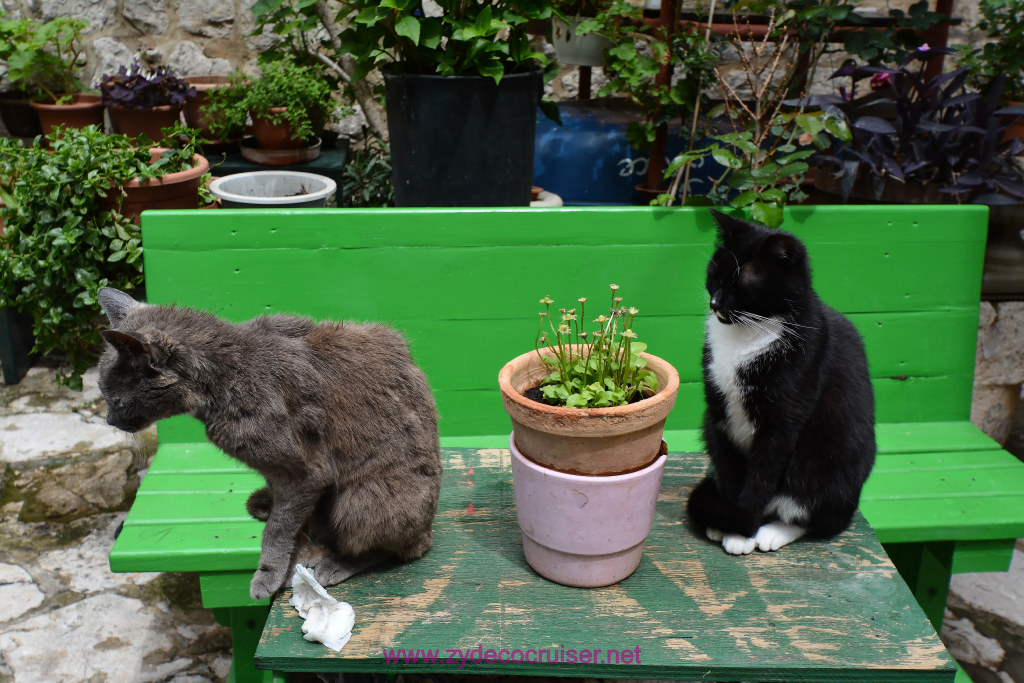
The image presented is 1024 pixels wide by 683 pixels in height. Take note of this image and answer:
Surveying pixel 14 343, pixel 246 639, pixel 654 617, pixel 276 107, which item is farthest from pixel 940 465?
pixel 14 343

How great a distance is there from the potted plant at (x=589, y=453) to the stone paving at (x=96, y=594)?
112 centimetres

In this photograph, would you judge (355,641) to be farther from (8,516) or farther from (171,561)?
(8,516)

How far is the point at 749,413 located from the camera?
170 centimetres

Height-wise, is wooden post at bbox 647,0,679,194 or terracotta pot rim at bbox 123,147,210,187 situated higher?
wooden post at bbox 647,0,679,194

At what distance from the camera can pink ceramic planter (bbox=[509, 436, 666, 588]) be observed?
59.5 inches

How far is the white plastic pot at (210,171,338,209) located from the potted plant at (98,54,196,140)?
0.69 metres

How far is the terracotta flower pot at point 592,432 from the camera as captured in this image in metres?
1.45

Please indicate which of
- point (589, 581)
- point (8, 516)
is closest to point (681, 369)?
point (589, 581)

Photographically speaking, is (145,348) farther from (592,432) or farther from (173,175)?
(173,175)

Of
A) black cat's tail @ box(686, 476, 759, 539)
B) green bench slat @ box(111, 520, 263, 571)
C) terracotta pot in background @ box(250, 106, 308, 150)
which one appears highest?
terracotta pot in background @ box(250, 106, 308, 150)

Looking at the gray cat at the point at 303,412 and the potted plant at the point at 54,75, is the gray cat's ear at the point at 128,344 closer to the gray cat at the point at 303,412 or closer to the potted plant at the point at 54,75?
the gray cat at the point at 303,412

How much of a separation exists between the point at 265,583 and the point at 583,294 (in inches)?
47.2

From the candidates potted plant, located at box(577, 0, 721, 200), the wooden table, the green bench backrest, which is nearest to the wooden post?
potted plant, located at box(577, 0, 721, 200)

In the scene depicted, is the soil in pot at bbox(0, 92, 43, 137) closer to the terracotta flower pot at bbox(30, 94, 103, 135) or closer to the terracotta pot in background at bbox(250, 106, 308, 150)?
the terracotta flower pot at bbox(30, 94, 103, 135)
